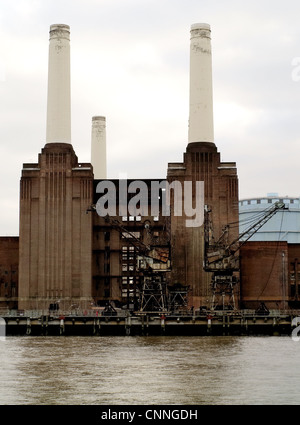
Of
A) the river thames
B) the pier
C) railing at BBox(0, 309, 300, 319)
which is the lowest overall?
the river thames

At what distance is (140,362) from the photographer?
5659 cm

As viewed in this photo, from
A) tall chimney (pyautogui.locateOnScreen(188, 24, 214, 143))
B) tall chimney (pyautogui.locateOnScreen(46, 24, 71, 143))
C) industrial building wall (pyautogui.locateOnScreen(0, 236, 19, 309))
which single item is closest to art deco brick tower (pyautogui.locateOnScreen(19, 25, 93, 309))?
tall chimney (pyautogui.locateOnScreen(46, 24, 71, 143))

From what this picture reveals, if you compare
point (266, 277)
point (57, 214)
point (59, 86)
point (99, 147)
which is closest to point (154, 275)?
point (57, 214)

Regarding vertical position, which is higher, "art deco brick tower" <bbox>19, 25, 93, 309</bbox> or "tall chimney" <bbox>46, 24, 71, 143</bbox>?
"tall chimney" <bbox>46, 24, 71, 143</bbox>

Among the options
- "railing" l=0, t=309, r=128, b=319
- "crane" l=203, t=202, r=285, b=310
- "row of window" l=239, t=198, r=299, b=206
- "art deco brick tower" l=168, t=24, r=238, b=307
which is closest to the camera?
"railing" l=0, t=309, r=128, b=319

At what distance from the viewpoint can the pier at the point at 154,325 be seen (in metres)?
85.9

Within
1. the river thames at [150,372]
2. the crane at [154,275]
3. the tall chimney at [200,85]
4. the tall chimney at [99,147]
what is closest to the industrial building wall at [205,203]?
the tall chimney at [200,85]

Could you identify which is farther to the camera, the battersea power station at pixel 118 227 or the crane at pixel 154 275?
the battersea power station at pixel 118 227

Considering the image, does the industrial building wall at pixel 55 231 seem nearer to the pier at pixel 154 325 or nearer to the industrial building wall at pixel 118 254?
the industrial building wall at pixel 118 254

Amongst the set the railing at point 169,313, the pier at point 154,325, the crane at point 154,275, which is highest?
the crane at point 154,275

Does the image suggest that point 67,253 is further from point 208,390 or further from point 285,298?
point 208,390

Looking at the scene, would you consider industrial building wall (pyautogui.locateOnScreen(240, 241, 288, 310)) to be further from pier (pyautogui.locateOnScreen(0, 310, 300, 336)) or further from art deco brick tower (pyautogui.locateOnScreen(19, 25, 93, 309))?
pier (pyautogui.locateOnScreen(0, 310, 300, 336))

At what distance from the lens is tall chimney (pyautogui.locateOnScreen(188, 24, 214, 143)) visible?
346ft

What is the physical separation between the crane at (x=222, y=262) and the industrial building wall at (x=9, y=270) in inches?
979
